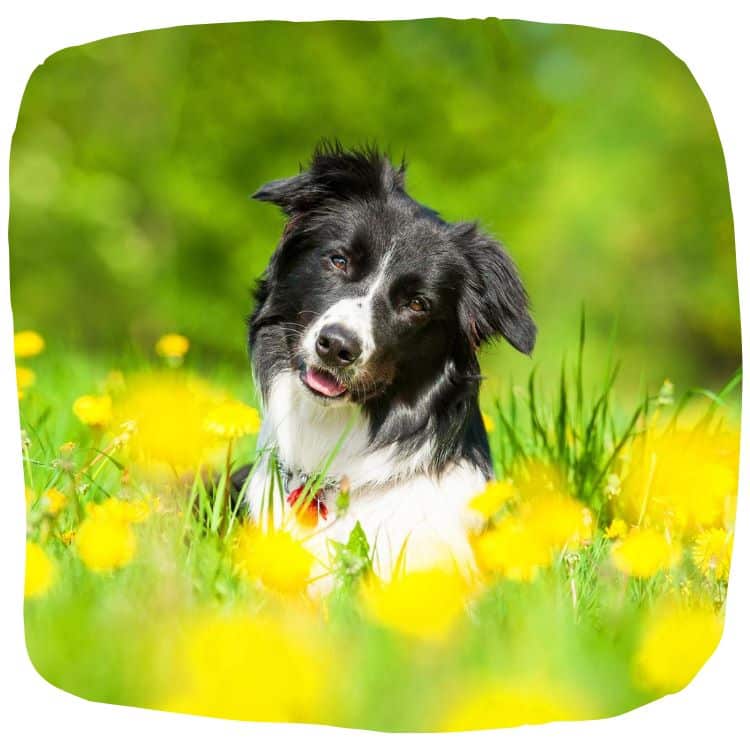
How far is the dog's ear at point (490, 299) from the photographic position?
14.6ft

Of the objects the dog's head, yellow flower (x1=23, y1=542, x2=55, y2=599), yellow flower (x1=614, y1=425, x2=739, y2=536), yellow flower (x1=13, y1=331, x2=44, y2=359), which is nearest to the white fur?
the dog's head

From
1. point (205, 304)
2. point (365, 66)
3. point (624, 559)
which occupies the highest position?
point (365, 66)

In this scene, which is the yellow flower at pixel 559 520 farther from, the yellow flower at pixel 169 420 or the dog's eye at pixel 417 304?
the yellow flower at pixel 169 420

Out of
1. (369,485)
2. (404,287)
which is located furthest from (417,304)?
(369,485)

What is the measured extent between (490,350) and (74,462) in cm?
137

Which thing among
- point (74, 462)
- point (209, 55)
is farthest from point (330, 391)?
point (209, 55)

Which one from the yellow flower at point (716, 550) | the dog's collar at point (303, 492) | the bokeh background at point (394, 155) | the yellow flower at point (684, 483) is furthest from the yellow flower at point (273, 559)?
the yellow flower at point (716, 550)

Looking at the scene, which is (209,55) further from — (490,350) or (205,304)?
(490,350)

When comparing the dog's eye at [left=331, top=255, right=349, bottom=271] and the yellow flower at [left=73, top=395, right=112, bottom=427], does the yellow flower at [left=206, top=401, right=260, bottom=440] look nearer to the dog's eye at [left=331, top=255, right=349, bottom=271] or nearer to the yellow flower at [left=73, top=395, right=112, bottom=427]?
the yellow flower at [left=73, top=395, right=112, bottom=427]

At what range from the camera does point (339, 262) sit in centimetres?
441

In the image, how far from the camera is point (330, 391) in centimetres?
439

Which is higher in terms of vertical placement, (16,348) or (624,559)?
(16,348)

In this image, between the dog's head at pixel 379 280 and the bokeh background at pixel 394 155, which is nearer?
the dog's head at pixel 379 280

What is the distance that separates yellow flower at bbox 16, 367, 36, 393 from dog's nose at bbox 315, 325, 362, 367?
1013 mm
